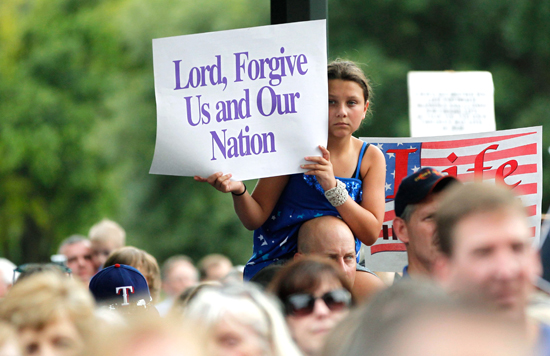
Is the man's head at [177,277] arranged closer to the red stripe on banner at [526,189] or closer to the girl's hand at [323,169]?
the red stripe on banner at [526,189]

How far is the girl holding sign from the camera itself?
3273 millimetres

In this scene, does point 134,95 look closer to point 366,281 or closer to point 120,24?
point 120,24

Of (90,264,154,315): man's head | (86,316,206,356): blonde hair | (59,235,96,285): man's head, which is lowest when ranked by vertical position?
(59,235,96,285): man's head

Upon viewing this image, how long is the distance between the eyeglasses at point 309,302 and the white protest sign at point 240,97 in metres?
0.98

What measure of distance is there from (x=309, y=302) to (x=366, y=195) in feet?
3.30

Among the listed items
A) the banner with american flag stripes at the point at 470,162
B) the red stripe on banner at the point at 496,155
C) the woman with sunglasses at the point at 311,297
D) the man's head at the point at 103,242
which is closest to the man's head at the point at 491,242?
the woman with sunglasses at the point at 311,297

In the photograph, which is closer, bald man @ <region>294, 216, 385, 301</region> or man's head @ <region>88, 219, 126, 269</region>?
bald man @ <region>294, 216, 385, 301</region>

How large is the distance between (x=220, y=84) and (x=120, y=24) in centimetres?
1702

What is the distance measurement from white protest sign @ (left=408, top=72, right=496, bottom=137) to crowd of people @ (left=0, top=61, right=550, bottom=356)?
7.14ft

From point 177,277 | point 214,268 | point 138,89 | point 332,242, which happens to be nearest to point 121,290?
point 332,242

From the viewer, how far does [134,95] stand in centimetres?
1750

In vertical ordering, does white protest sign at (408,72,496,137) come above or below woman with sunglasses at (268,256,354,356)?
above

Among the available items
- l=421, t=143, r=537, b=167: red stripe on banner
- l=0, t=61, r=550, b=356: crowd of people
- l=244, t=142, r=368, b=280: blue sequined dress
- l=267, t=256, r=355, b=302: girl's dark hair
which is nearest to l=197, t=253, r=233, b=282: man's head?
l=0, t=61, r=550, b=356: crowd of people

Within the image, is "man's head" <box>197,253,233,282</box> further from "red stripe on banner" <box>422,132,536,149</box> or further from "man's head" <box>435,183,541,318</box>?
"man's head" <box>435,183,541,318</box>
